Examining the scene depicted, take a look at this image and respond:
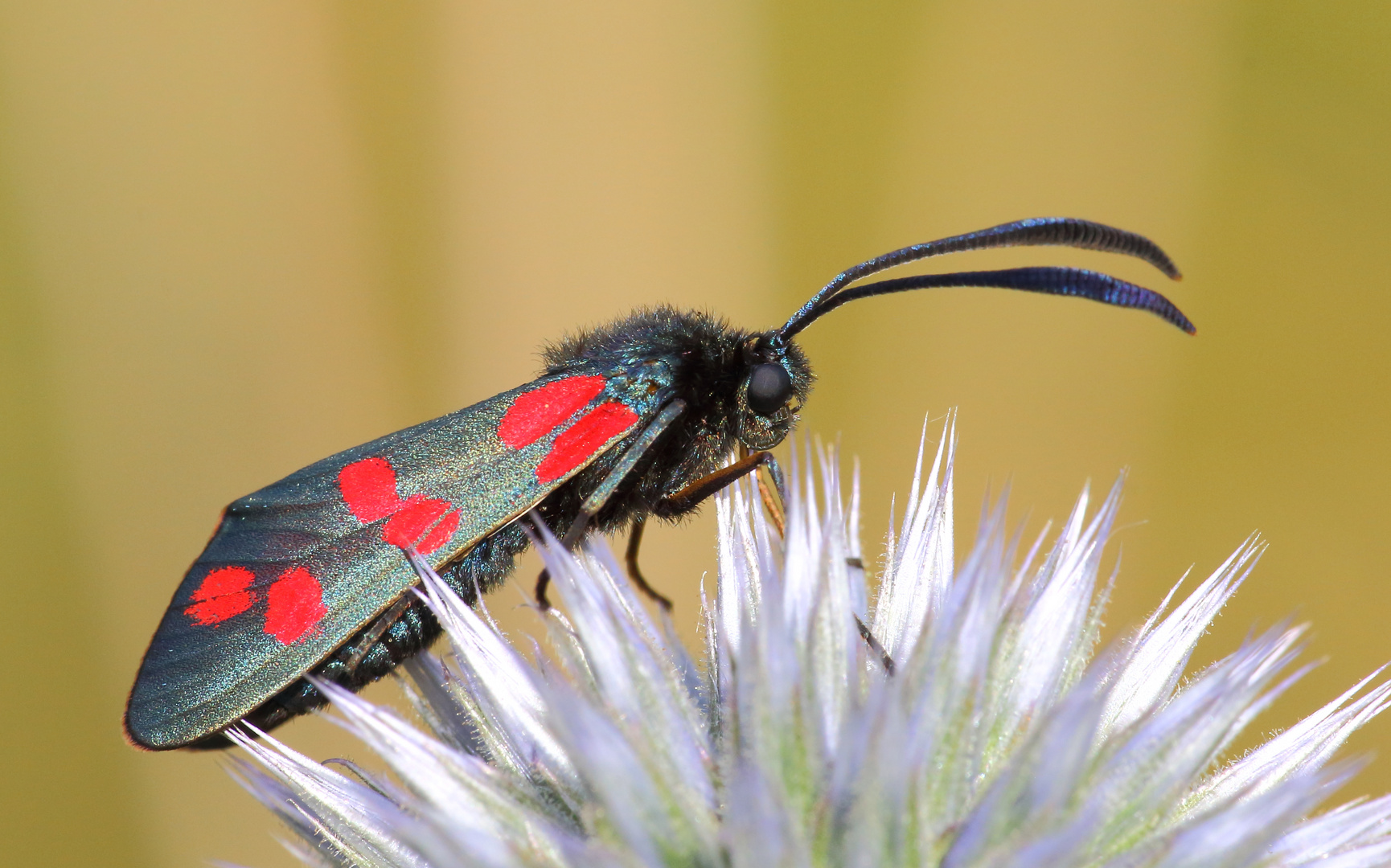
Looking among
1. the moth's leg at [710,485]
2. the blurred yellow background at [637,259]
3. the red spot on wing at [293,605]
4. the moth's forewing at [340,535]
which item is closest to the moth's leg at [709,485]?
the moth's leg at [710,485]

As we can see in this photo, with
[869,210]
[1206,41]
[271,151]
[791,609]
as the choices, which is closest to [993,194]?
[869,210]

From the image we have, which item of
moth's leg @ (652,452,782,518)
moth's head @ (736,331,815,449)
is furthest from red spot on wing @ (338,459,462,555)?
moth's head @ (736,331,815,449)

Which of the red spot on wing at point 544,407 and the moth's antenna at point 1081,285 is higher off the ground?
the red spot on wing at point 544,407

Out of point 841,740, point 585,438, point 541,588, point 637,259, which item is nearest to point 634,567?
point 541,588

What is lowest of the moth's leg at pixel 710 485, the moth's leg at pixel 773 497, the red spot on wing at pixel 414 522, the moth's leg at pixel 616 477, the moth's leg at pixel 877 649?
the moth's leg at pixel 877 649

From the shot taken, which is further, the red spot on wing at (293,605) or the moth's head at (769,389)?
the moth's head at (769,389)

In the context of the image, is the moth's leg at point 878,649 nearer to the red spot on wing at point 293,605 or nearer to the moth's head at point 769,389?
the moth's head at point 769,389

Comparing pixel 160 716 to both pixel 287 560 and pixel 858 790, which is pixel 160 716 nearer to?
pixel 287 560
